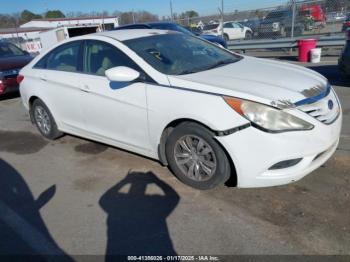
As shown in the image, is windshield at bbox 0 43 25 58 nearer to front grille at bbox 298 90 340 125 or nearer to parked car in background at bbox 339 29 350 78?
parked car in background at bbox 339 29 350 78

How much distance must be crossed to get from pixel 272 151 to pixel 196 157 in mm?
827

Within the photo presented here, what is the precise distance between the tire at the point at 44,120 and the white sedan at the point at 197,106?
0.38 meters

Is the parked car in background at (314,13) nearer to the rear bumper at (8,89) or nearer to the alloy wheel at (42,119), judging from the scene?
the rear bumper at (8,89)

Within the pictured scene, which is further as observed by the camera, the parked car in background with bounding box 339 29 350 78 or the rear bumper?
the rear bumper

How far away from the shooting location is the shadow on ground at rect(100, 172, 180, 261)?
299 centimetres

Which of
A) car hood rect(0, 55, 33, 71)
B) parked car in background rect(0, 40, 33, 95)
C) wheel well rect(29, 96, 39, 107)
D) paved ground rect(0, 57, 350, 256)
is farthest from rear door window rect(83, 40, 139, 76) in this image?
car hood rect(0, 55, 33, 71)

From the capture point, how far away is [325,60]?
38.1 feet

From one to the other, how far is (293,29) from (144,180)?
40.7 feet

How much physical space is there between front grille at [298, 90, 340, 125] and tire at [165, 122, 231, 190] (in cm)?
88

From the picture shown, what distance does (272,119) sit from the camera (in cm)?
318

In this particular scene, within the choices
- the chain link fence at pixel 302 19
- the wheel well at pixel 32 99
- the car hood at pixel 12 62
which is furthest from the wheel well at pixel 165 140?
the chain link fence at pixel 302 19

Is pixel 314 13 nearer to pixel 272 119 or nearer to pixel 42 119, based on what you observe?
pixel 42 119

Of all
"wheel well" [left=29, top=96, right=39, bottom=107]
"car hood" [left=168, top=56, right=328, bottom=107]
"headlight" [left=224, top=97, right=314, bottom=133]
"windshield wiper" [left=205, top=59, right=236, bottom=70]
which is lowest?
"wheel well" [left=29, top=96, right=39, bottom=107]

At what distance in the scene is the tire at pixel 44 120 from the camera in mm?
5557
